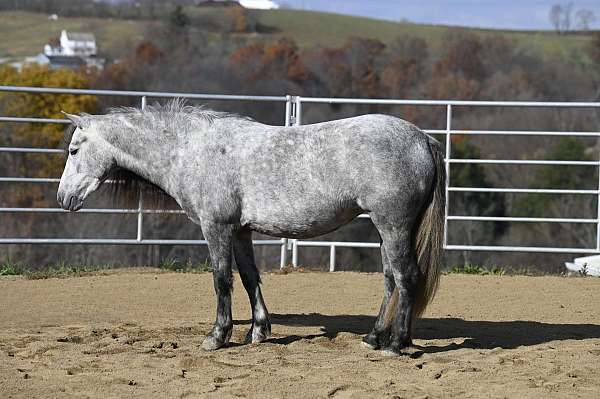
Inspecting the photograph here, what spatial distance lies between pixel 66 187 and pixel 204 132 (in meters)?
1.03

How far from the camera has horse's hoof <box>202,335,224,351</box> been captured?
575 centimetres

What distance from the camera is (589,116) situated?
4097cm

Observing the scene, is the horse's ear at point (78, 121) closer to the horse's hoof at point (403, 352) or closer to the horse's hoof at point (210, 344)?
the horse's hoof at point (210, 344)

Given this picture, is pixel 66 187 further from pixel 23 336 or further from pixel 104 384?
pixel 104 384

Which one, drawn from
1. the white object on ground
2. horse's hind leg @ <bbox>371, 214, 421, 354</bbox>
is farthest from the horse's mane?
the white object on ground

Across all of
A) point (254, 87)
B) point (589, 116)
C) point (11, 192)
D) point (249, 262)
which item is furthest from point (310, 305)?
point (254, 87)

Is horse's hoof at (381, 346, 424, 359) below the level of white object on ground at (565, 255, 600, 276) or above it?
below

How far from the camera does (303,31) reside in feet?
240

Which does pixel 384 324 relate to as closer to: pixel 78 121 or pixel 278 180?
pixel 278 180

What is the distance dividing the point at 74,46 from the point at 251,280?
60530mm

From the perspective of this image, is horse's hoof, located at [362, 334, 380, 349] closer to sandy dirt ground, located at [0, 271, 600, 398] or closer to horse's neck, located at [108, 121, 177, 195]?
sandy dirt ground, located at [0, 271, 600, 398]

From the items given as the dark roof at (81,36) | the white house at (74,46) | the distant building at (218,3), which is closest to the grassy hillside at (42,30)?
the dark roof at (81,36)

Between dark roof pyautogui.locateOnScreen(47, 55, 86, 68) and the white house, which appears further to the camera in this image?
the white house

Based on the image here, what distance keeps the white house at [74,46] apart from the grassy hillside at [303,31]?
45.0 inches
